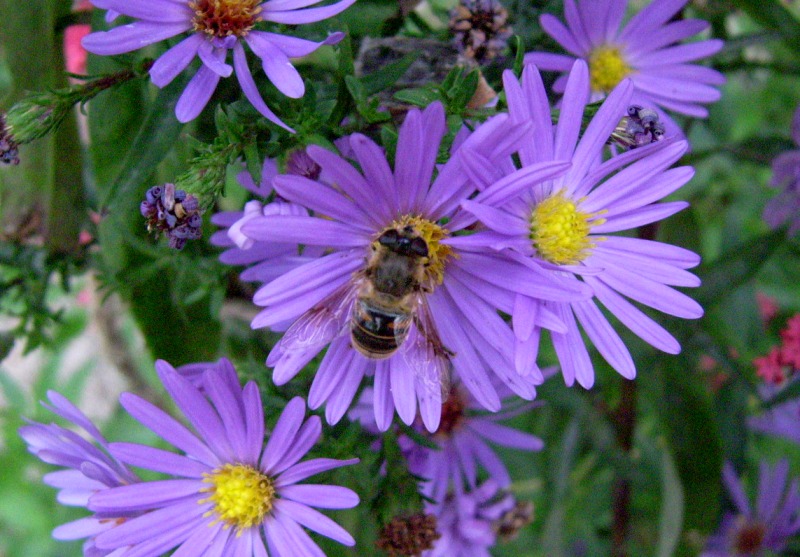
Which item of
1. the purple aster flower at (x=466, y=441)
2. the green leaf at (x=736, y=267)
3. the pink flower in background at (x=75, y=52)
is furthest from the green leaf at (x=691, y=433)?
the pink flower in background at (x=75, y=52)

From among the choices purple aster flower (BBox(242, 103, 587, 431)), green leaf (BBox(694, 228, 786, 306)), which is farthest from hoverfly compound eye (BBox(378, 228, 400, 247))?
green leaf (BBox(694, 228, 786, 306))

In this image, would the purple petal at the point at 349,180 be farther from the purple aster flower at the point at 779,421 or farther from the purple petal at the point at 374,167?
the purple aster flower at the point at 779,421

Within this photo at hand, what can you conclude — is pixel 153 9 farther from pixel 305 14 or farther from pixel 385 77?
pixel 385 77

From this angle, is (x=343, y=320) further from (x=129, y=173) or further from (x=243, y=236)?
(x=129, y=173)

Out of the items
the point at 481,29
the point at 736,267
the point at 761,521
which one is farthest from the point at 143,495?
the point at 761,521

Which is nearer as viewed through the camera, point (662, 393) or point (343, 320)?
point (343, 320)

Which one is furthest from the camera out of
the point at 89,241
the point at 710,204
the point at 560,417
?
the point at 710,204

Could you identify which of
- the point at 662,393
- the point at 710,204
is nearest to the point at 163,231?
the point at 662,393
